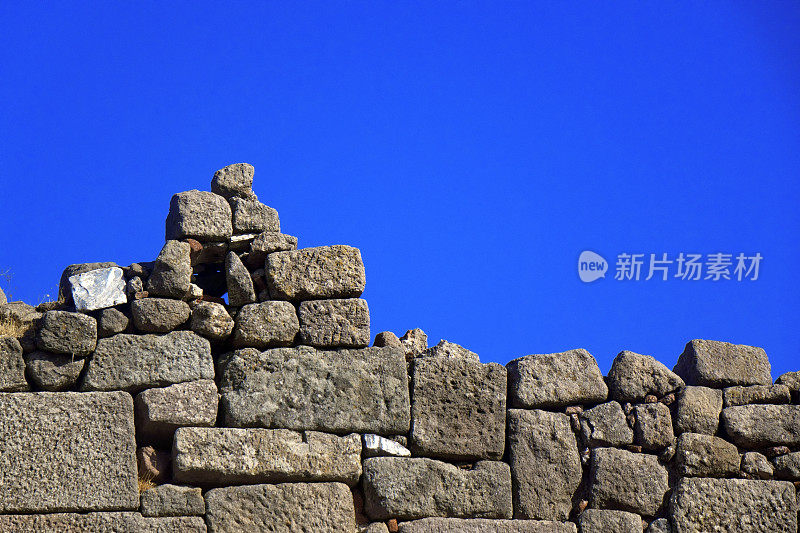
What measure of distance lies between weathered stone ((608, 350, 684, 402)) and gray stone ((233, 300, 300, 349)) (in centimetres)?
236

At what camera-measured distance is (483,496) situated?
649 cm

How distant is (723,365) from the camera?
730 cm

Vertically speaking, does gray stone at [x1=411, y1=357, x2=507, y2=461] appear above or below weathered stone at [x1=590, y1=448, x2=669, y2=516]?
above

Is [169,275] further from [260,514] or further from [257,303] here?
[260,514]

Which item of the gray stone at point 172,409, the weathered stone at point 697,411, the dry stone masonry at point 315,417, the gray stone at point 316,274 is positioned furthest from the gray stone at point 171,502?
the weathered stone at point 697,411

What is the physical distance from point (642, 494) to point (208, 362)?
3.11 m

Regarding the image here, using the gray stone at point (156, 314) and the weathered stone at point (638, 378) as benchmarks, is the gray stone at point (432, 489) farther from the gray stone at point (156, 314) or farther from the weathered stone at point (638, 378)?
the gray stone at point (156, 314)

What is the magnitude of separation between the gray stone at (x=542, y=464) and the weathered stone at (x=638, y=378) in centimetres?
54

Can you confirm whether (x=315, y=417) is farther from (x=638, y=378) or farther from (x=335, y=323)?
(x=638, y=378)

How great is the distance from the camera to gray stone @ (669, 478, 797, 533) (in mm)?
6785

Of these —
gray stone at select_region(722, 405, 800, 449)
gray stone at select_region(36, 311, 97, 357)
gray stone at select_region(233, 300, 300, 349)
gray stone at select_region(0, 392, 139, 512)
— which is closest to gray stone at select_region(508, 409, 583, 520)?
gray stone at select_region(722, 405, 800, 449)

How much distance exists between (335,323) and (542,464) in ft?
5.62

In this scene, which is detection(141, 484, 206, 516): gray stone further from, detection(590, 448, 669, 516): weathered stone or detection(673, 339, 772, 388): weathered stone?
detection(673, 339, 772, 388): weathered stone

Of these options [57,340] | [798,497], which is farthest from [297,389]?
[798,497]
